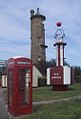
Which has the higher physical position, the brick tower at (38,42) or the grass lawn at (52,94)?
the brick tower at (38,42)

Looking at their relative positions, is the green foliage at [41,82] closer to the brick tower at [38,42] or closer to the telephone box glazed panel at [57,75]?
the brick tower at [38,42]

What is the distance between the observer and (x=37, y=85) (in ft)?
219

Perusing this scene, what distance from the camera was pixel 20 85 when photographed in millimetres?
16641

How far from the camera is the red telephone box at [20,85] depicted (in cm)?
1636

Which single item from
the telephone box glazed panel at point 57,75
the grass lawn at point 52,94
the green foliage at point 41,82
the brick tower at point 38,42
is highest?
the brick tower at point 38,42

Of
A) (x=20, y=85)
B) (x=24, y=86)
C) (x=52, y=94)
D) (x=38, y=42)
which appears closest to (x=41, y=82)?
(x=38, y=42)

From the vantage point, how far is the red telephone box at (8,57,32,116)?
16.4 m

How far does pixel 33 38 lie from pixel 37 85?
3026 cm

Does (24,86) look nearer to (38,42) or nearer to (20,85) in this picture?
(20,85)

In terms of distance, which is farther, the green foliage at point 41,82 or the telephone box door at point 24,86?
the green foliage at point 41,82

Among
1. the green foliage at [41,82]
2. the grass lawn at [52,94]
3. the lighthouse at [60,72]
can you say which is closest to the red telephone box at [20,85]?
the grass lawn at [52,94]

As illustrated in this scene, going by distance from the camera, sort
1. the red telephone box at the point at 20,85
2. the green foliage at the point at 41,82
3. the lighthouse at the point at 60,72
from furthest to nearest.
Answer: the green foliage at the point at 41,82 → the lighthouse at the point at 60,72 → the red telephone box at the point at 20,85

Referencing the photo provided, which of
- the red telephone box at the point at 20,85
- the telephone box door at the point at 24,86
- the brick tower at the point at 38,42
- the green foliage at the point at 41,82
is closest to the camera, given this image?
the red telephone box at the point at 20,85

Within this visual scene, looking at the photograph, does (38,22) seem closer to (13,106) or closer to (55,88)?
(55,88)
